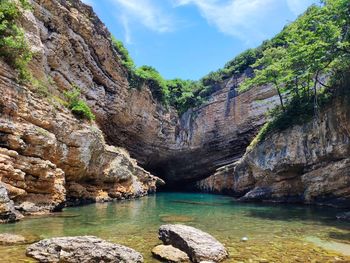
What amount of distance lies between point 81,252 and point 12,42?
11.8 metres

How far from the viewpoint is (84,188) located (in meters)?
20.5

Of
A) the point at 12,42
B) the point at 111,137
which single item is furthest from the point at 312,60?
the point at 111,137

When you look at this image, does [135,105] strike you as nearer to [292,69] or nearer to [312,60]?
[292,69]

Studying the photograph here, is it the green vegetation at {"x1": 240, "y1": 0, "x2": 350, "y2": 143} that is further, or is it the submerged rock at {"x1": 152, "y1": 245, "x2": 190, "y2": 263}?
the green vegetation at {"x1": 240, "y1": 0, "x2": 350, "y2": 143}

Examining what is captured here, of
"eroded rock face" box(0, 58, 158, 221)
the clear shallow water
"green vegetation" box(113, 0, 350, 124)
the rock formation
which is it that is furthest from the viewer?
"green vegetation" box(113, 0, 350, 124)

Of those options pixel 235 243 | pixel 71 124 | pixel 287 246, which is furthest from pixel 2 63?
pixel 287 246

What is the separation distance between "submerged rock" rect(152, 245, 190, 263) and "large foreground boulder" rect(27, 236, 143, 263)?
537 millimetres

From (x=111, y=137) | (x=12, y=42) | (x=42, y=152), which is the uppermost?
(x=12, y=42)

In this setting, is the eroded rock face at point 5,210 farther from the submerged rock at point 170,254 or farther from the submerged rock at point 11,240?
the submerged rock at point 170,254

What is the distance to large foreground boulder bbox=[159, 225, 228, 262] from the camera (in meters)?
6.77

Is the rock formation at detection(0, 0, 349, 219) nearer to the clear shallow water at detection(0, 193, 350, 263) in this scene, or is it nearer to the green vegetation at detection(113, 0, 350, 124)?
the green vegetation at detection(113, 0, 350, 124)

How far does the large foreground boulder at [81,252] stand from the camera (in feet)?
20.7

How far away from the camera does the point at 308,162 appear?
1967cm

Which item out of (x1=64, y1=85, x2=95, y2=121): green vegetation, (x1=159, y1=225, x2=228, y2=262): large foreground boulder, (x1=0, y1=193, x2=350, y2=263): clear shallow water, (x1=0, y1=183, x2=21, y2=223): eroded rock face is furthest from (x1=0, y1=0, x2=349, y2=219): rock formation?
(x1=159, y1=225, x2=228, y2=262): large foreground boulder
